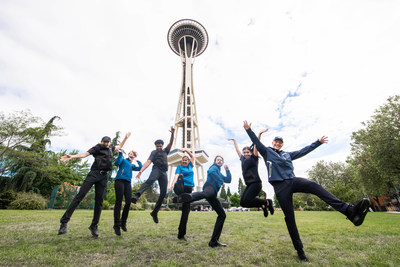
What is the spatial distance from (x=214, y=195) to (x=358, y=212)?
8.89 feet

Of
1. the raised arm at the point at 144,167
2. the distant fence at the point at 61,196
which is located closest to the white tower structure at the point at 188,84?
the distant fence at the point at 61,196

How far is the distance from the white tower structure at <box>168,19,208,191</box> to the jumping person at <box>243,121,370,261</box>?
5318 cm

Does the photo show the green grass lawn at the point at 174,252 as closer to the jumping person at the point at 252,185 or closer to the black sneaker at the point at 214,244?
the black sneaker at the point at 214,244

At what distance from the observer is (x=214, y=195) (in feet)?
15.4

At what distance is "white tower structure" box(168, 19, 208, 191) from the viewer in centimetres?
6038

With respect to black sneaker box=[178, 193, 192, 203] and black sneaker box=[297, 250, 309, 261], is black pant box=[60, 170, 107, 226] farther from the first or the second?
black sneaker box=[297, 250, 309, 261]

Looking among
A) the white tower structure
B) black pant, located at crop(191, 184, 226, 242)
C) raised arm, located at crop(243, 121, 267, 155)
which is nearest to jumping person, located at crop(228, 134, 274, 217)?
raised arm, located at crop(243, 121, 267, 155)

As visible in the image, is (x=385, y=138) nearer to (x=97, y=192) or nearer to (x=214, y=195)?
(x=214, y=195)

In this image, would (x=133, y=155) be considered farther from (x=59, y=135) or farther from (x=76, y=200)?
(x=59, y=135)

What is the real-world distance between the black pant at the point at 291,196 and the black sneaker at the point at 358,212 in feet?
0.49

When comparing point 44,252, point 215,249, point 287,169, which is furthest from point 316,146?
point 44,252

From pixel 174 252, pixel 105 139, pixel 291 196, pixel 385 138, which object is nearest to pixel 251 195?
pixel 291 196

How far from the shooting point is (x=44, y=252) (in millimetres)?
3348

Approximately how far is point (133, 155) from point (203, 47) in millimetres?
71704
